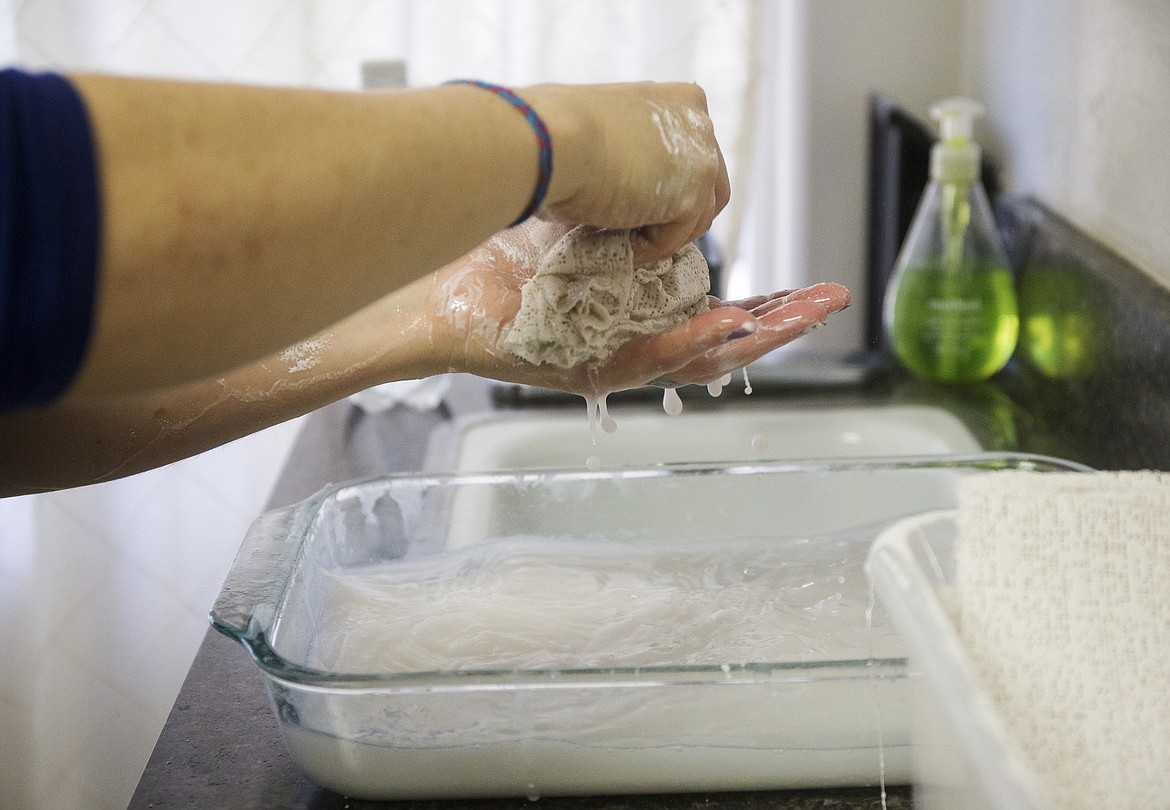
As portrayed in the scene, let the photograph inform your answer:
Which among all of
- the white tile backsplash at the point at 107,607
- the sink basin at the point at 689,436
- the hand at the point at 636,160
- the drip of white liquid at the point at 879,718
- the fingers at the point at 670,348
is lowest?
the white tile backsplash at the point at 107,607

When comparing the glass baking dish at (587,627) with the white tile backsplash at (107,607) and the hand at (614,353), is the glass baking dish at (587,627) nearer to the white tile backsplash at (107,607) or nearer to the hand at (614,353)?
the hand at (614,353)

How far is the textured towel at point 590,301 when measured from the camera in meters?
0.56

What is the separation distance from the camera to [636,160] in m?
0.48

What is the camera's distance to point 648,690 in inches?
19.9

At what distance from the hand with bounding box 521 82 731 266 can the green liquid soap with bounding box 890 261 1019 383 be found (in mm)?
572

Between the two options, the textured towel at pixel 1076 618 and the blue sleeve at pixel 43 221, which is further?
the textured towel at pixel 1076 618

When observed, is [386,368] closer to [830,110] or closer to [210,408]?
[210,408]

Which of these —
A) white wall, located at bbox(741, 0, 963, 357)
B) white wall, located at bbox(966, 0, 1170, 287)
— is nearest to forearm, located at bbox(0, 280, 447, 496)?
white wall, located at bbox(966, 0, 1170, 287)

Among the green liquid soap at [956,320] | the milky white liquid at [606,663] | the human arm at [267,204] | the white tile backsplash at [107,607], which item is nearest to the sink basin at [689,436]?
the green liquid soap at [956,320]

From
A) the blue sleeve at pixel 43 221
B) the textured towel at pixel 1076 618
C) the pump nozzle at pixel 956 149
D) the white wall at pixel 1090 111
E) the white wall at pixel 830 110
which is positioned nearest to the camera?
the blue sleeve at pixel 43 221

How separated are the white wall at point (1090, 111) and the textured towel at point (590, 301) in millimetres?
443

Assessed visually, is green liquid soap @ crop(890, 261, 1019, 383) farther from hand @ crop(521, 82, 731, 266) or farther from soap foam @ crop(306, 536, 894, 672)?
hand @ crop(521, 82, 731, 266)

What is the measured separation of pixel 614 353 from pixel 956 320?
598 millimetres

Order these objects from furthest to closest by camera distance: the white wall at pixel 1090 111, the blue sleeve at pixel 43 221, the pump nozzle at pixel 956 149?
1. the pump nozzle at pixel 956 149
2. the white wall at pixel 1090 111
3. the blue sleeve at pixel 43 221
